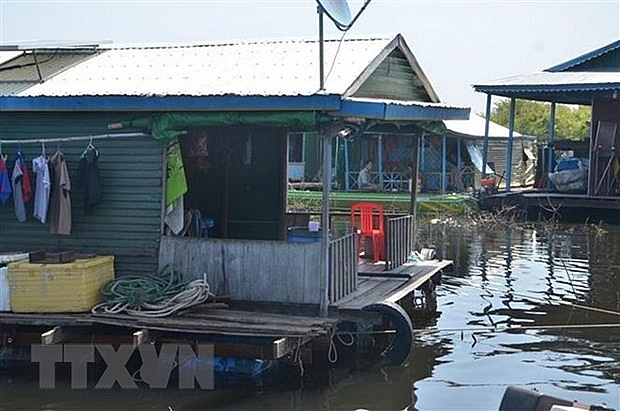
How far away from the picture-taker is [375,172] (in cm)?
3284

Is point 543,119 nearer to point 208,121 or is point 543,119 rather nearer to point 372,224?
point 372,224

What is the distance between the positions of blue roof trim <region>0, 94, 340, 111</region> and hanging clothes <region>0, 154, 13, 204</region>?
28.3 inches

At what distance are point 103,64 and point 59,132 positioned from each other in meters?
1.75

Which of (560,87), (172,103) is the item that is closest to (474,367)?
(172,103)

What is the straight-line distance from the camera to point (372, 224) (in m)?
14.1

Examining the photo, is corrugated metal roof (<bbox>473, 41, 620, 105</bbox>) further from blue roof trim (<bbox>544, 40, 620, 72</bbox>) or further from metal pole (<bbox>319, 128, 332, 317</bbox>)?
metal pole (<bbox>319, 128, 332, 317</bbox>)

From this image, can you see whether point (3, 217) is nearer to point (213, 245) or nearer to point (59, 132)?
point (59, 132)

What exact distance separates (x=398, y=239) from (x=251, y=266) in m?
3.31

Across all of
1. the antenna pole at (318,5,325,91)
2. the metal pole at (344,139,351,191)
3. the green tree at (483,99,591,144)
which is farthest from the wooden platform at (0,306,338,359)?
the green tree at (483,99,591,144)

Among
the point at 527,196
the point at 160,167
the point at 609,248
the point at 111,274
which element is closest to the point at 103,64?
the point at 160,167

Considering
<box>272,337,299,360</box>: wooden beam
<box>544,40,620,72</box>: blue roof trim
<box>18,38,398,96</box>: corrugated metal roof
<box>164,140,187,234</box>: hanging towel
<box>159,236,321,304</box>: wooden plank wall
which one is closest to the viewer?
<box>272,337,299,360</box>: wooden beam

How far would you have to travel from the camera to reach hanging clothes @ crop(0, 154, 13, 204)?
36.1 ft

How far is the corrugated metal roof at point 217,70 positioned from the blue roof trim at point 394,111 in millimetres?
259

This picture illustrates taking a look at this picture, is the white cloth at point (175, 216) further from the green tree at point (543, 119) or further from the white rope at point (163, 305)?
the green tree at point (543, 119)
